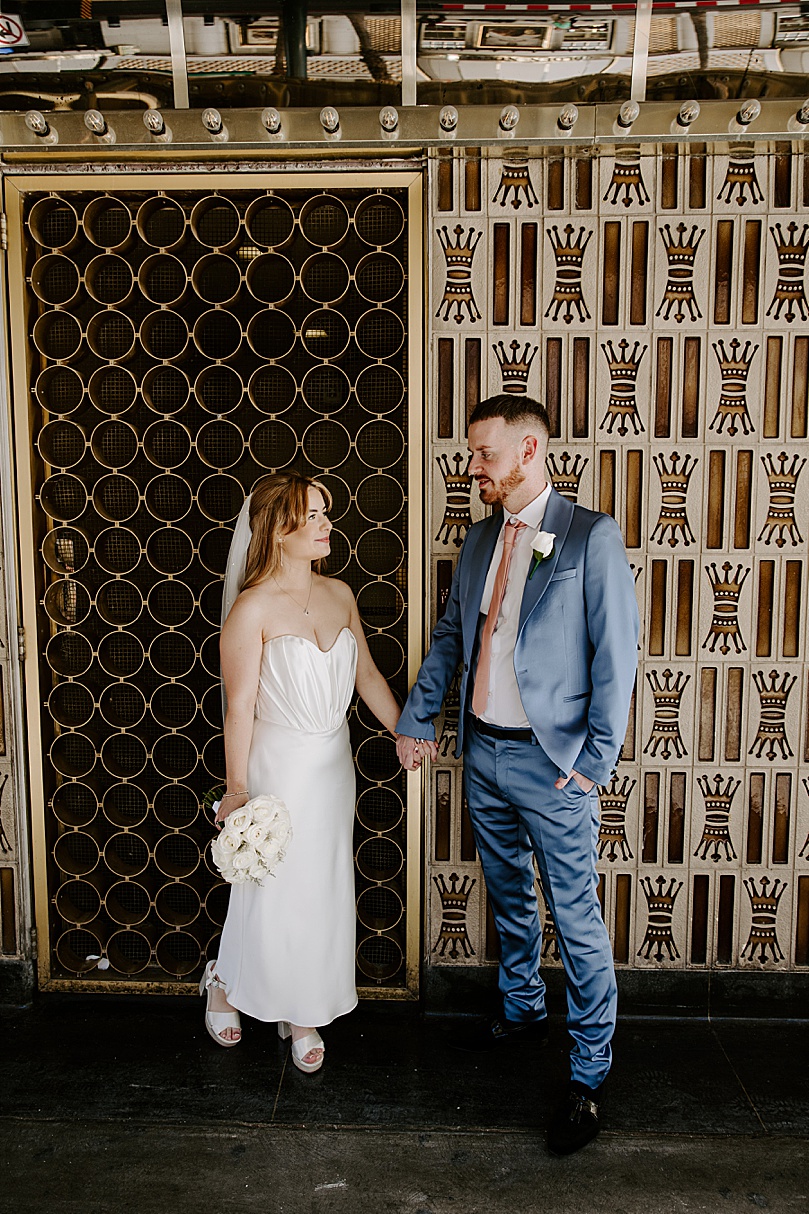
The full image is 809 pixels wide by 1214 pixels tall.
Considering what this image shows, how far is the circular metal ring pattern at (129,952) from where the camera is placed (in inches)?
135

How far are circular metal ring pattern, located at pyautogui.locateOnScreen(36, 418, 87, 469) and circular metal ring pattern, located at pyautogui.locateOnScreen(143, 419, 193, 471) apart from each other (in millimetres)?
255

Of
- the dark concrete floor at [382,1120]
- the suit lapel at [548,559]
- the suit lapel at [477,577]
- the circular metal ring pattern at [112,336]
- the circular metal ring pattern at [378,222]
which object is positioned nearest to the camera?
the dark concrete floor at [382,1120]

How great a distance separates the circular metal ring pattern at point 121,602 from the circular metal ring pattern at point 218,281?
1.17 meters

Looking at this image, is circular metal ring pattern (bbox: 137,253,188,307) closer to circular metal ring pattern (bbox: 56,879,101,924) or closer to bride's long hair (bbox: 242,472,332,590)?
bride's long hair (bbox: 242,472,332,590)

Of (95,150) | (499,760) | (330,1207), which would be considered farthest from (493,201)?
(330,1207)

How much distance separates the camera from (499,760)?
2826 millimetres

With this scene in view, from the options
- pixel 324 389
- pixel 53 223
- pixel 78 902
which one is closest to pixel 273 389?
pixel 324 389

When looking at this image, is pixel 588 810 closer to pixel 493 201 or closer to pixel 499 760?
pixel 499 760

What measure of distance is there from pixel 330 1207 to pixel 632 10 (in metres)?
3.89

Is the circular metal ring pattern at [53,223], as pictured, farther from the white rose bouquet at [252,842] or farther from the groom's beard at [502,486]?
the white rose bouquet at [252,842]

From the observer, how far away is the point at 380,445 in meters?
3.33

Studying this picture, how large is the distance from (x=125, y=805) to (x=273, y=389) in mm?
1793

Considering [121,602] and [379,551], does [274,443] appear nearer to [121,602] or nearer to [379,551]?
[379,551]

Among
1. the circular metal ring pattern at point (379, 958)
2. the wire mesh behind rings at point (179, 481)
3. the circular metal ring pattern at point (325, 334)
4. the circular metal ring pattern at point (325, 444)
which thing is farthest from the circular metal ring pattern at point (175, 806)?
the circular metal ring pattern at point (325, 334)
